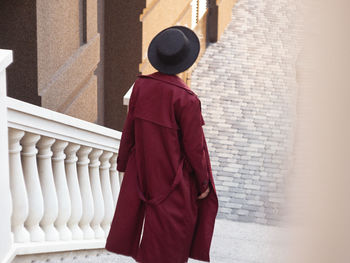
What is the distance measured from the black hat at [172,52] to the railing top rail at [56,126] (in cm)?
57

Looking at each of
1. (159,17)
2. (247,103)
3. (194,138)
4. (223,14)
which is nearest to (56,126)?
(194,138)

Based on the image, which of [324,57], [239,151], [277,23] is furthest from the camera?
[277,23]

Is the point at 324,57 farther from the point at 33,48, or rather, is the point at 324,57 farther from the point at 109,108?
the point at 109,108

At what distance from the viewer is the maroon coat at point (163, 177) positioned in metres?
2.94

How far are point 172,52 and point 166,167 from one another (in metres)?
Result: 0.54

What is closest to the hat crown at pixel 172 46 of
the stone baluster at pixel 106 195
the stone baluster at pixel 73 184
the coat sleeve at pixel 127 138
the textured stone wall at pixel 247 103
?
the coat sleeve at pixel 127 138

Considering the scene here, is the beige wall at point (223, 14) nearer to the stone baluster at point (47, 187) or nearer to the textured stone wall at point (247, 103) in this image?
the textured stone wall at point (247, 103)

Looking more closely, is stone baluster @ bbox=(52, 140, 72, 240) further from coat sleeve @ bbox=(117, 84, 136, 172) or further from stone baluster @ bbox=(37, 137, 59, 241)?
coat sleeve @ bbox=(117, 84, 136, 172)

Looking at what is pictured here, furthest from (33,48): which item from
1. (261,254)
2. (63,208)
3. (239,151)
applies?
(239,151)

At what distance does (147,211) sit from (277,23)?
10315 mm

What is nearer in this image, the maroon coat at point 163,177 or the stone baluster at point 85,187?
the maroon coat at point 163,177

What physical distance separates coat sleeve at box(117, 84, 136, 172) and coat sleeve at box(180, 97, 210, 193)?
0.26 metres

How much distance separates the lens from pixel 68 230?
139 inches

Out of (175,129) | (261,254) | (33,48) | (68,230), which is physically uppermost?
(33,48)
